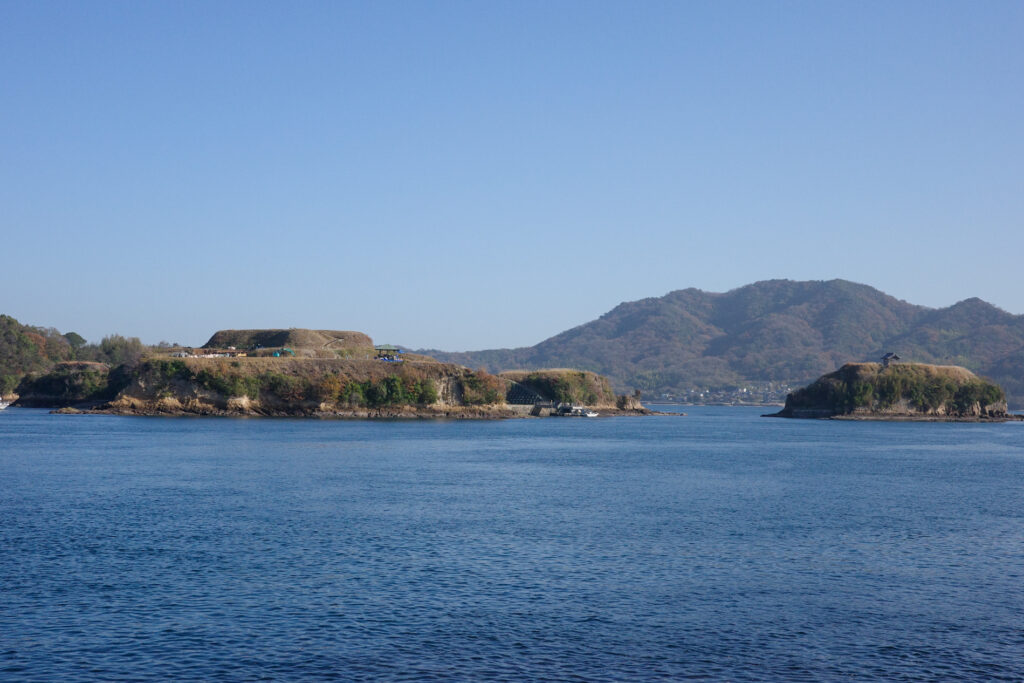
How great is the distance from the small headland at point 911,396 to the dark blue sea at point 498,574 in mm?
124053

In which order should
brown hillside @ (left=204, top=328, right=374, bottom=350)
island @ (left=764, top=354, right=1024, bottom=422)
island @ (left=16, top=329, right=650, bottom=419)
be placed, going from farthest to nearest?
island @ (left=764, top=354, right=1024, bottom=422) < brown hillside @ (left=204, top=328, right=374, bottom=350) < island @ (left=16, top=329, right=650, bottom=419)

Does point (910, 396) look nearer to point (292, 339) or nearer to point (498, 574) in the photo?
point (292, 339)

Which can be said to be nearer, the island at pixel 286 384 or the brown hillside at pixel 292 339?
the island at pixel 286 384

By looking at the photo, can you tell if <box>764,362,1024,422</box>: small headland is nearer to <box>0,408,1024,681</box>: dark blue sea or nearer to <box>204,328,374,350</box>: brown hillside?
<box>204,328,374,350</box>: brown hillside

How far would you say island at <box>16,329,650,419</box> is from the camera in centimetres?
12900

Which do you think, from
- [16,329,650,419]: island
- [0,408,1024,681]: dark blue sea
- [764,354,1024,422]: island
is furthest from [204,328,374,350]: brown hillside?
[0,408,1024,681]: dark blue sea

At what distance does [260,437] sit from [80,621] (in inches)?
2569

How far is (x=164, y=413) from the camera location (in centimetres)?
12731

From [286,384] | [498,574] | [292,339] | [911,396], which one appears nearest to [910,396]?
[911,396]

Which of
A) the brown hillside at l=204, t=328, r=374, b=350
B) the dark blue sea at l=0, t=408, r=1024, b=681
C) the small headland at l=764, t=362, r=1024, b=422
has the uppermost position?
the brown hillside at l=204, t=328, r=374, b=350

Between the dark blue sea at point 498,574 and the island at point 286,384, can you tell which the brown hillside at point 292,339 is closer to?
the island at point 286,384

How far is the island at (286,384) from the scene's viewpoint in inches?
5079

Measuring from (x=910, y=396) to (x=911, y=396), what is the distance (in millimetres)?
188

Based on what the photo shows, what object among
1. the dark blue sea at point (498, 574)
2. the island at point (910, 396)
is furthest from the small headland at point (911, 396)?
the dark blue sea at point (498, 574)
